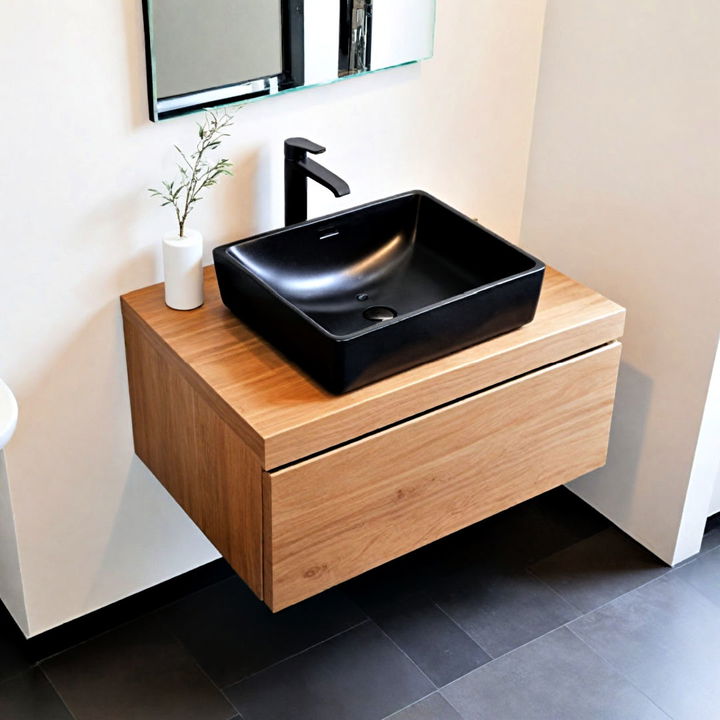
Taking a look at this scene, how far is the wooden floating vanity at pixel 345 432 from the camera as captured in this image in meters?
1.85

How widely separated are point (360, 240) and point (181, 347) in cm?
47

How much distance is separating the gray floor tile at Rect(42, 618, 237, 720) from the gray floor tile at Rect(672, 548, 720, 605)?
108 cm

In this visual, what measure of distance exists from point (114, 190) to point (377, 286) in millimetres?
554

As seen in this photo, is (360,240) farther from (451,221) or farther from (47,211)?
(47,211)

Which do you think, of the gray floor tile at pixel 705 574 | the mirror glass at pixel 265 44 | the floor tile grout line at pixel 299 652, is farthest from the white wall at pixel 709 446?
the mirror glass at pixel 265 44

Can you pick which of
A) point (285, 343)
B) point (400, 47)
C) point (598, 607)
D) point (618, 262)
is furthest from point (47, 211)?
point (598, 607)

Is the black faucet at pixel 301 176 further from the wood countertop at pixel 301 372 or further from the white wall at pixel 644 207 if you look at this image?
the white wall at pixel 644 207

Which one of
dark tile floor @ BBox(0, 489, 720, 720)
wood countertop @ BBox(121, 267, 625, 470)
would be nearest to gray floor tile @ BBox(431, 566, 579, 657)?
dark tile floor @ BBox(0, 489, 720, 720)

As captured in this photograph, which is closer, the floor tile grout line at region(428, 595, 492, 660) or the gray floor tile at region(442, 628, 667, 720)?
the gray floor tile at region(442, 628, 667, 720)

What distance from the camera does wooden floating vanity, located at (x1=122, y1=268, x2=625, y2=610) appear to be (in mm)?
1849

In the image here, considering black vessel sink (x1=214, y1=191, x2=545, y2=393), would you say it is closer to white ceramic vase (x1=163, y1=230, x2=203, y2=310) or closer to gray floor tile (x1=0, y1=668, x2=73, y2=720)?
white ceramic vase (x1=163, y1=230, x2=203, y2=310)

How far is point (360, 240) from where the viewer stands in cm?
225

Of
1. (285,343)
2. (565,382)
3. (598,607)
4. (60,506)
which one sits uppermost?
(285,343)

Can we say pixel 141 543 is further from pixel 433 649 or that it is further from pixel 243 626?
pixel 433 649
